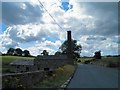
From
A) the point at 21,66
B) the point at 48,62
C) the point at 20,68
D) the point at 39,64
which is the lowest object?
the point at 20,68

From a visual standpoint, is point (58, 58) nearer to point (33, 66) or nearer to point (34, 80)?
point (33, 66)

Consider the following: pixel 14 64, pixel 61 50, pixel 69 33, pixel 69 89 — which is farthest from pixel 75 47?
pixel 69 89

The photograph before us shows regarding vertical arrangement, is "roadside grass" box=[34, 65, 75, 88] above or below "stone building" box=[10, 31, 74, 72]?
above

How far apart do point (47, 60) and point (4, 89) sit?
267ft

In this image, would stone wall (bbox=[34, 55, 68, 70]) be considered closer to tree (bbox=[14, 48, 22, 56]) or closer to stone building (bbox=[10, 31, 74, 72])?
stone building (bbox=[10, 31, 74, 72])

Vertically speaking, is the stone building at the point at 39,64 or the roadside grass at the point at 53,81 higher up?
the roadside grass at the point at 53,81

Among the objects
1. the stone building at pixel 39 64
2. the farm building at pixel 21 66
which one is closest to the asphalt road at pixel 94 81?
the stone building at pixel 39 64

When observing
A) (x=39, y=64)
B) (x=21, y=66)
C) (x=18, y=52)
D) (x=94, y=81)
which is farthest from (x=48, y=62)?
(x=94, y=81)

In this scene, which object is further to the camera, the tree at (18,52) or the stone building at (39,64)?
the tree at (18,52)

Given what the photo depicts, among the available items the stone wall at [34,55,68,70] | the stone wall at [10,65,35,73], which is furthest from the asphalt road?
the stone wall at [10,65,35,73]

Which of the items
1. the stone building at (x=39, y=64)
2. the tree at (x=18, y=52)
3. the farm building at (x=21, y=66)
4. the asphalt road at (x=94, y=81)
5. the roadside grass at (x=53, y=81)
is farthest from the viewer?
the tree at (x=18, y=52)

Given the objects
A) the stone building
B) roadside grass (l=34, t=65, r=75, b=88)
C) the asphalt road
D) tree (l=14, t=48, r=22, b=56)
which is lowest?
the stone building

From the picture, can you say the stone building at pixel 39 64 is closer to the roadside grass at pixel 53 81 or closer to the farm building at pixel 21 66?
the farm building at pixel 21 66

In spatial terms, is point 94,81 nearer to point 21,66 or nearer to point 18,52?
point 21,66
